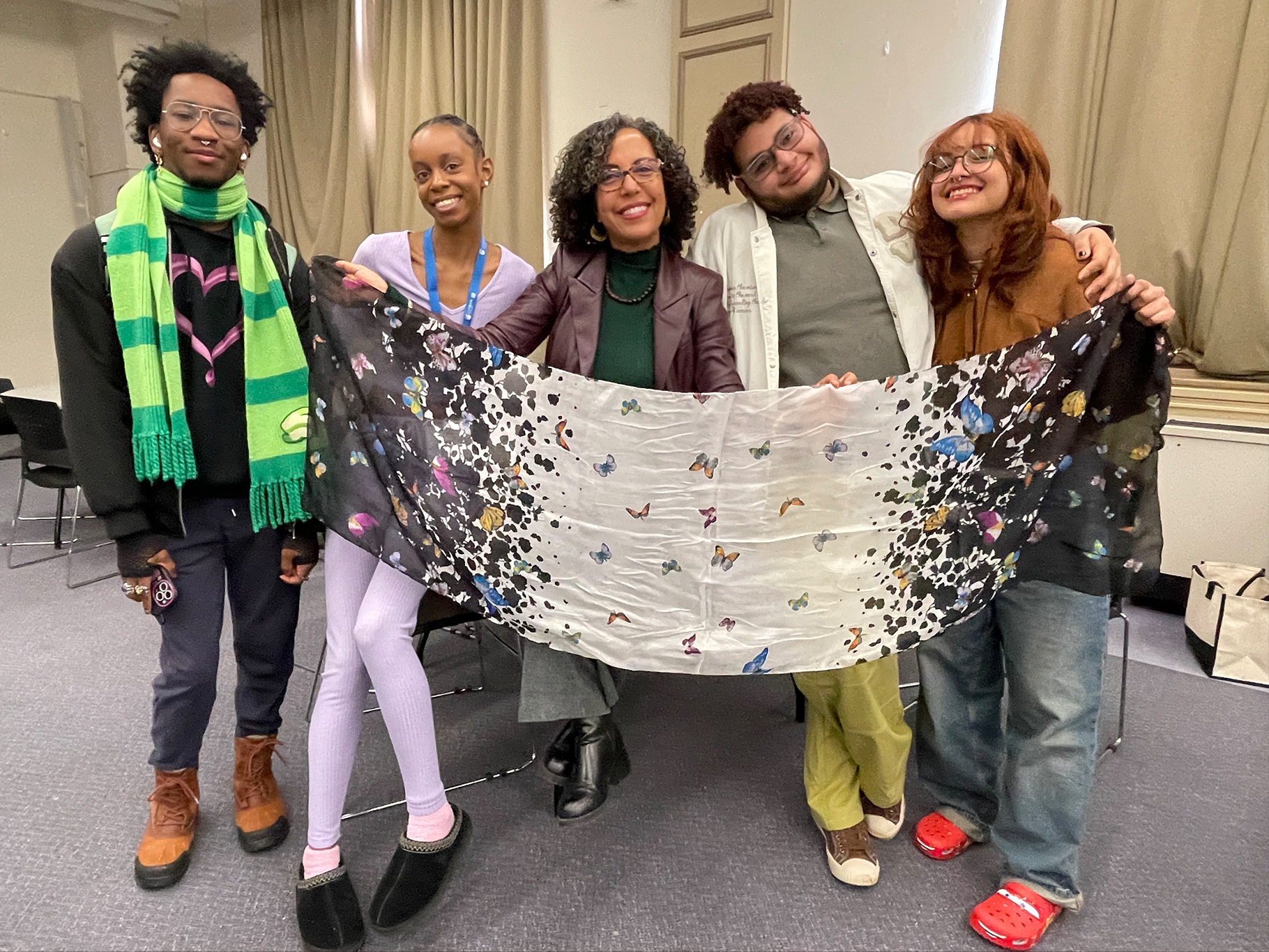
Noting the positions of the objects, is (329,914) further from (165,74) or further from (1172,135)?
(1172,135)

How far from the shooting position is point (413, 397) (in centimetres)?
144

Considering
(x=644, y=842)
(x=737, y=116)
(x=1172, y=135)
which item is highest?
(x=1172, y=135)

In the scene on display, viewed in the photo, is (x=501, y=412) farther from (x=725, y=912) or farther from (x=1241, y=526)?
(x=1241, y=526)

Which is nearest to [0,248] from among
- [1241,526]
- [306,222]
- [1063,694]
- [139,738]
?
[306,222]

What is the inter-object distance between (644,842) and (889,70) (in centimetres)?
314

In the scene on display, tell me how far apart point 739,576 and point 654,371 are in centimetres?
44

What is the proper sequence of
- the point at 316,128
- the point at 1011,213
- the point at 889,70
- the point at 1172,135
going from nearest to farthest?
the point at 1011,213 → the point at 1172,135 → the point at 889,70 → the point at 316,128

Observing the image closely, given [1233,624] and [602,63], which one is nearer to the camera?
[1233,624]

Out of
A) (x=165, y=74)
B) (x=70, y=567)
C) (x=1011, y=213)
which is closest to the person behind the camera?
(x=1011, y=213)

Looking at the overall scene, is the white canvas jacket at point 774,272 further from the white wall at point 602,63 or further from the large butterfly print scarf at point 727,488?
the white wall at point 602,63

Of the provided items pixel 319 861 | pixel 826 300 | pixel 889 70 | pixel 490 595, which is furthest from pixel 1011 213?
pixel 889 70

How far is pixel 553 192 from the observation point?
64.3 inches

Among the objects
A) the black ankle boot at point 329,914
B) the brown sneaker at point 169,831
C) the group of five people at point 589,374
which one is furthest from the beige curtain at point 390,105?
the black ankle boot at point 329,914

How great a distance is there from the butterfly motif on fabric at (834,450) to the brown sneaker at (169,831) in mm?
1560
